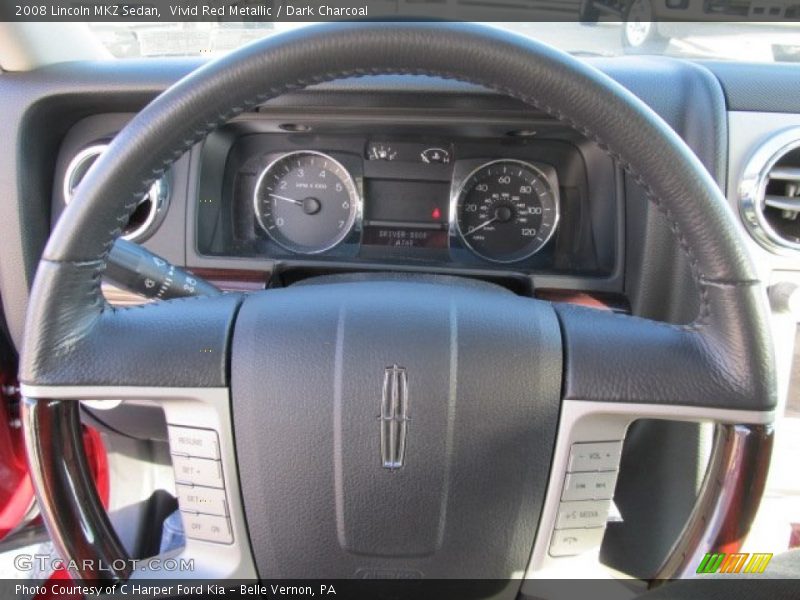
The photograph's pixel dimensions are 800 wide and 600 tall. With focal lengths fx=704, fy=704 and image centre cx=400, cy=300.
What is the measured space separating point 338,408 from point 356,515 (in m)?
0.18

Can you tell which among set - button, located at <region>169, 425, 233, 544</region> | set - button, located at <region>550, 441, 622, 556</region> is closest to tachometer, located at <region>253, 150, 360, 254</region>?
set - button, located at <region>169, 425, 233, 544</region>

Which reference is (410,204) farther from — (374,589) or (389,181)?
(374,589)

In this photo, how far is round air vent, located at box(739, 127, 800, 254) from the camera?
155cm

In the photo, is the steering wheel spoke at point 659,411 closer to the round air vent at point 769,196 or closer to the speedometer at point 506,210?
the round air vent at point 769,196

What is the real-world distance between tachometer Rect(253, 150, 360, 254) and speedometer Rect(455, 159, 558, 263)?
0.32m

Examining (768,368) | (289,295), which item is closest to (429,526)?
(289,295)

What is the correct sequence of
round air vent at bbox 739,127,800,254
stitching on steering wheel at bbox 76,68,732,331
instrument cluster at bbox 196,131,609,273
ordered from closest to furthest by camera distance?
stitching on steering wheel at bbox 76,68,732,331, round air vent at bbox 739,127,800,254, instrument cluster at bbox 196,131,609,273

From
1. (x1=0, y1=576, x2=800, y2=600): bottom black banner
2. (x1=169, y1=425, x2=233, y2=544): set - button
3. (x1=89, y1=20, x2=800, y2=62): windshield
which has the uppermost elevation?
(x1=89, y1=20, x2=800, y2=62): windshield

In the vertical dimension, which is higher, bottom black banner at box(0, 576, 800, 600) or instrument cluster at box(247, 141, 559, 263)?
instrument cluster at box(247, 141, 559, 263)

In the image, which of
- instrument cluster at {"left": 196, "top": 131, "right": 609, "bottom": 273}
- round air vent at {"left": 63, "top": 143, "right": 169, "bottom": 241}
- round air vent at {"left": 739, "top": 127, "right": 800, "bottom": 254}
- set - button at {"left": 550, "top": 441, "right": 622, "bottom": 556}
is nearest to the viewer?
set - button at {"left": 550, "top": 441, "right": 622, "bottom": 556}

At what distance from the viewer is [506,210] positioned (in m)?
1.95

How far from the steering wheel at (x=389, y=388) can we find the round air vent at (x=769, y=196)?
622 millimetres

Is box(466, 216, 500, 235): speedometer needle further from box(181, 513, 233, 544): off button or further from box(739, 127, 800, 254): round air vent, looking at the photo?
box(181, 513, 233, 544): off button

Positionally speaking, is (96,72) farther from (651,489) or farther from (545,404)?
(651,489)
